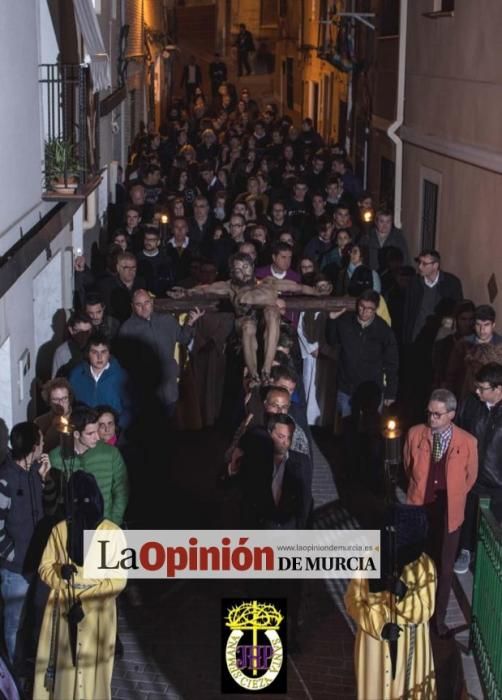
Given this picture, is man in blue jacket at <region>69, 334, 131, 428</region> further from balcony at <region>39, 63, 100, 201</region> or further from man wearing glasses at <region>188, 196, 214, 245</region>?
man wearing glasses at <region>188, 196, 214, 245</region>

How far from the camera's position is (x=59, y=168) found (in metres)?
12.5

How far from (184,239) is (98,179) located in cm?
Result: 150

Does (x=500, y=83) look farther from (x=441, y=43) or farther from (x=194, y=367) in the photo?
(x=194, y=367)

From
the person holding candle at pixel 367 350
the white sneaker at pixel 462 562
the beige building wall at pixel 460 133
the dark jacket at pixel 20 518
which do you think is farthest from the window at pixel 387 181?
the dark jacket at pixel 20 518

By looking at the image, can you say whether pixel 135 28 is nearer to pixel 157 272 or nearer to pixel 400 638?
pixel 157 272

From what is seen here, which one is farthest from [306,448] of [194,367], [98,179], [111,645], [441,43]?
[441,43]

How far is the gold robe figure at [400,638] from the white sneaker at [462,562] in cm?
232

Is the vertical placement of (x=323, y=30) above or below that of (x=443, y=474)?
above

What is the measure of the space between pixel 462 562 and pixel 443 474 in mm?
1202

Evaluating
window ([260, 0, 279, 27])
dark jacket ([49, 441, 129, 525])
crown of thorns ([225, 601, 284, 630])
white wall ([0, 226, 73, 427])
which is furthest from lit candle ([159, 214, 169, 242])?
window ([260, 0, 279, 27])

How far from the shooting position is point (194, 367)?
1230cm

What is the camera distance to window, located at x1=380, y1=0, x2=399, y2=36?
1962 centimetres

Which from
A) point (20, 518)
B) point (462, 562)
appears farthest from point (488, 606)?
point (20, 518)

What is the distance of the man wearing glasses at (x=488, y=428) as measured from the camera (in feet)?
28.6
